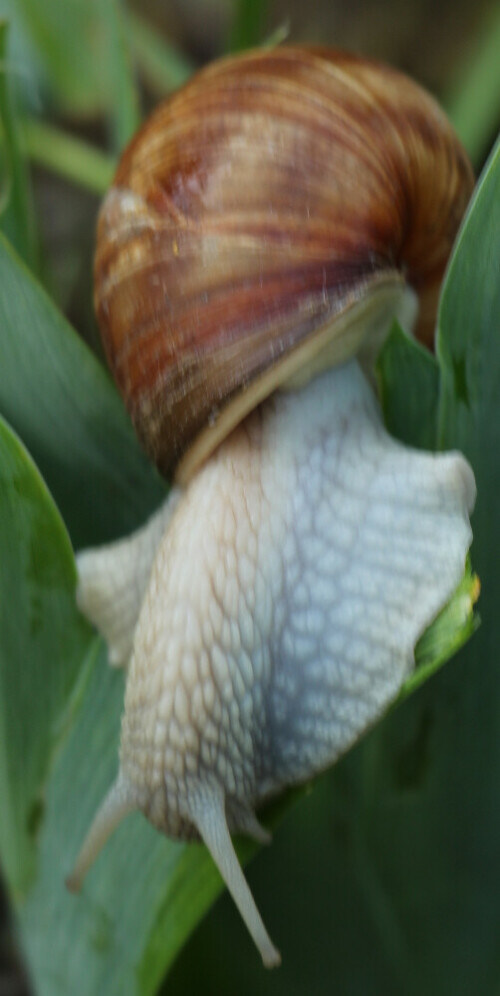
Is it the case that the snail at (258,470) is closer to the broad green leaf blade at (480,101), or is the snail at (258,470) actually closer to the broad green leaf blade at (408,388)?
the broad green leaf blade at (408,388)

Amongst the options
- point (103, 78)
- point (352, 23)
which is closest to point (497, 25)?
point (352, 23)

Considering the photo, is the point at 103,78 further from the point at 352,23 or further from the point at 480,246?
the point at 480,246

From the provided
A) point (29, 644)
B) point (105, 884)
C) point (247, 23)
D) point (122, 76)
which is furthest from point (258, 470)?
point (247, 23)

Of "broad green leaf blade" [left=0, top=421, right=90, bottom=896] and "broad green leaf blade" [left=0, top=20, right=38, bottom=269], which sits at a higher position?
"broad green leaf blade" [left=0, top=20, right=38, bottom=269]

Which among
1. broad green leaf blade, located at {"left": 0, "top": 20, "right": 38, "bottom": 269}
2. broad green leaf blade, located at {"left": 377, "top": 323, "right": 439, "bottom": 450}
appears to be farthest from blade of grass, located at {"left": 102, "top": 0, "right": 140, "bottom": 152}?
broad green leaf blade, located at {"left": 377, "top": 323, "right": 439, "bottom": 450}

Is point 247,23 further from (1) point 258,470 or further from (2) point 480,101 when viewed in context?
(1) point 258,470

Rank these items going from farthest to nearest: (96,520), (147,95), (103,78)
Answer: (147,95), (103,78), (96,520)

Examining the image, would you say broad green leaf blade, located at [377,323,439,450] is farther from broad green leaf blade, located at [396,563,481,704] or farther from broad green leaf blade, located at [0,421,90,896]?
broad green leaf blade, located at [0,421,90,896]
